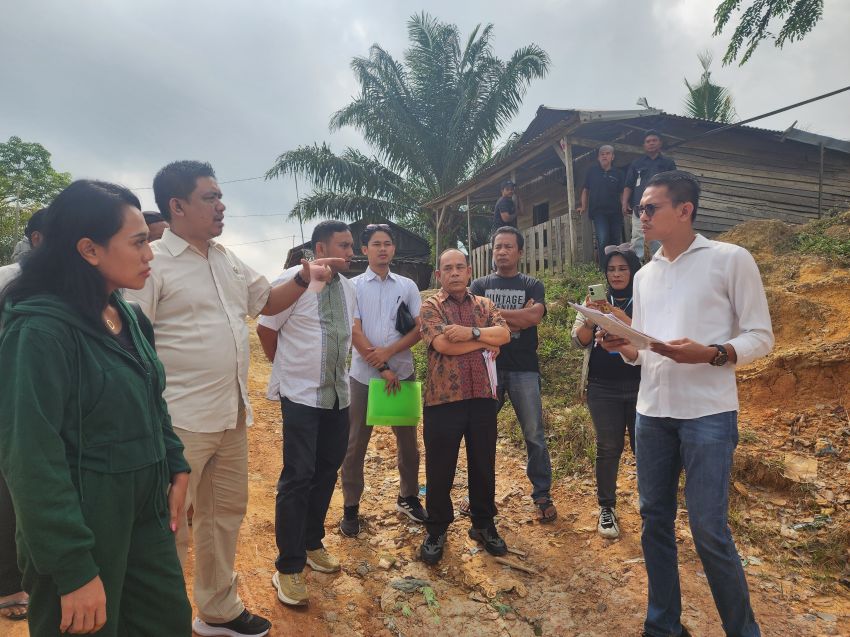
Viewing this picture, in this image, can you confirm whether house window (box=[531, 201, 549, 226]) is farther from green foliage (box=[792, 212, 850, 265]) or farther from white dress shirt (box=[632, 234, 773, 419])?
white dress shirt (box=[632, 234, 773, 419])

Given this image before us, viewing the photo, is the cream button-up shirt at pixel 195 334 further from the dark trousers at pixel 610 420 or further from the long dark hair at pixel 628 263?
the long dark hair at pixel 628 263

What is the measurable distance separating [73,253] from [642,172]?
7.64m

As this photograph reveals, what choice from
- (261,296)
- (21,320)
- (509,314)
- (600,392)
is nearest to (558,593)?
(600,392)

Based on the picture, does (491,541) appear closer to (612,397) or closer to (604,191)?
(612,397)

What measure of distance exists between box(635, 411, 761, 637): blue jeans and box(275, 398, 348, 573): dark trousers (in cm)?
167

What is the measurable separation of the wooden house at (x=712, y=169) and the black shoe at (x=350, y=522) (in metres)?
7.36

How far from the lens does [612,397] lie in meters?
3.41

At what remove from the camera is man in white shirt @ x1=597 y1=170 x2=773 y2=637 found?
6.81 ft

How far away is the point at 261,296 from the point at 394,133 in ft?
60.0

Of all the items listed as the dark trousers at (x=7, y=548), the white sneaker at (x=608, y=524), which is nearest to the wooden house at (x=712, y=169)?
the white sneaker at (x=608, y=524)

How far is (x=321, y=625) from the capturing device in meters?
2.62

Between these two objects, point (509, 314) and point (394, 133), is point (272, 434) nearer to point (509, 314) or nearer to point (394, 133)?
point (509, 314)

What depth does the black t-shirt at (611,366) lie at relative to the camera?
3352 millimetres

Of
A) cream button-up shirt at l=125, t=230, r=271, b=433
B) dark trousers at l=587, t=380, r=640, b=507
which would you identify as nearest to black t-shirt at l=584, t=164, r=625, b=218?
dark trousers at l=587, t=380, r=640, b=507
